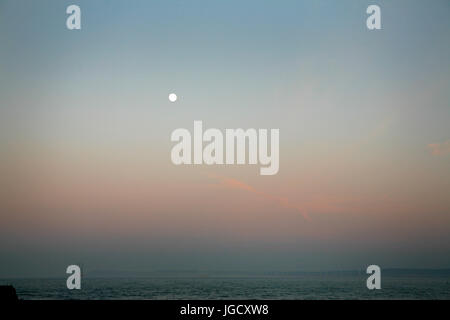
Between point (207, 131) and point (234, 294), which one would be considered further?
point (234, 294)

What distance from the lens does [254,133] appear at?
6.99 metres
